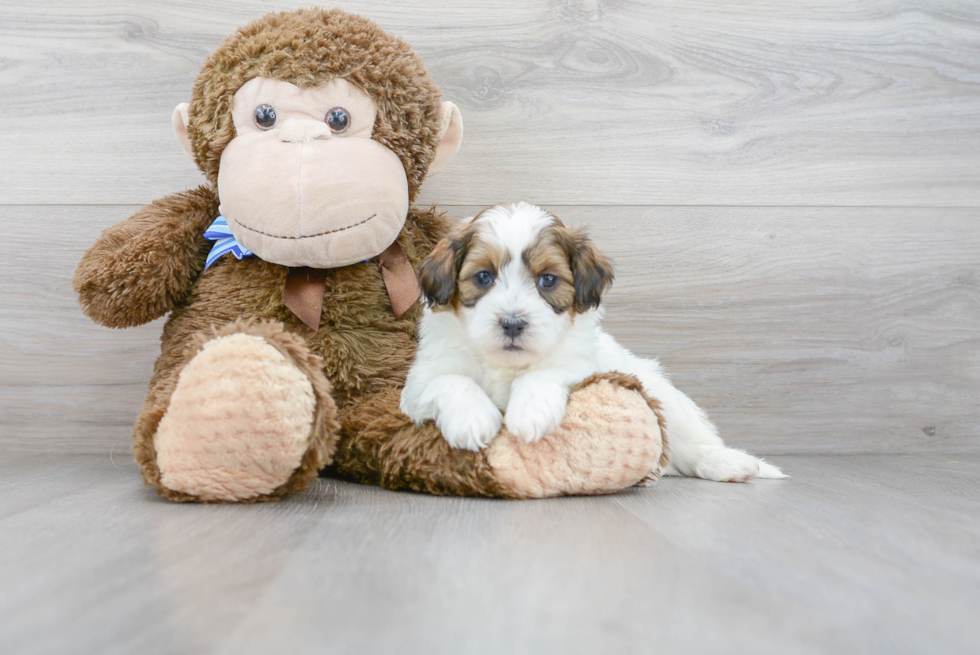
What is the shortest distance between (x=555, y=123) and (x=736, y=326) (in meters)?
0.72

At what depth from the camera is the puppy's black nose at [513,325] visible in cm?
125

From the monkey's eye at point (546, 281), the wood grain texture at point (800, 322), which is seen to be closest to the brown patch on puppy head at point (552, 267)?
the monkey's eye at point (546, 281)

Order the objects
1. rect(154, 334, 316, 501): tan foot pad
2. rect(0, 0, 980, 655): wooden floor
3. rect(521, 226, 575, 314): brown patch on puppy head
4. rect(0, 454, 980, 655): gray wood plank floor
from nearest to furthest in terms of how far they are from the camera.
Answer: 1. rect(0, 454, 980, 655): gray wood plank floor
2. rect(154, 334, 316, 501): tan foot pad
3. rect(521, 226, 575, 314): brown patch on puppy head
4. rect(0, 0, 980, 655): wooden floor

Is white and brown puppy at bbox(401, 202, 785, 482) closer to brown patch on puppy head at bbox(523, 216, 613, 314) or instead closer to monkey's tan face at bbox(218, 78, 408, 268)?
brown patch on puppy head at bbox(523, 216, 613, 314)

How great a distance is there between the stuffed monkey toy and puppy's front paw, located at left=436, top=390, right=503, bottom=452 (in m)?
Result: 0.02

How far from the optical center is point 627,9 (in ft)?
6.26

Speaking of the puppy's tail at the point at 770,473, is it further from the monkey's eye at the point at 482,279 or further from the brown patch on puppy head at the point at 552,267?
the monkey's eye at the point at 482,279

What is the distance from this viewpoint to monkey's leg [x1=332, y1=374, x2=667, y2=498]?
1.24 meters

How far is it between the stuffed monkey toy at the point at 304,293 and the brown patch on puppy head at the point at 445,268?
121 mm

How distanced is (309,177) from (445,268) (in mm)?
288

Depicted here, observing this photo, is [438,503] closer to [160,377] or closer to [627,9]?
[160,377]

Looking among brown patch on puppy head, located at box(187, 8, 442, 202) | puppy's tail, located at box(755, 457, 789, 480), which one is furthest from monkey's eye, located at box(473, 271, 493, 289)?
puppy's tail, located at box(755, 457, 789, 480)

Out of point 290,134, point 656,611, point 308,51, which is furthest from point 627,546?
point 308,51

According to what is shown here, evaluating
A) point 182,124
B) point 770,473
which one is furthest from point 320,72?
point 770,473
